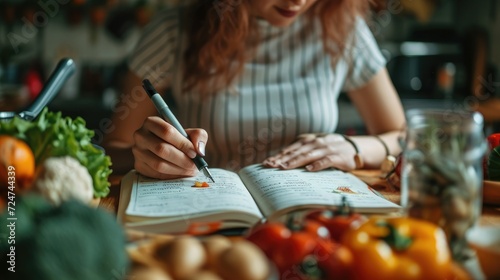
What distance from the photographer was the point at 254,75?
1.62m

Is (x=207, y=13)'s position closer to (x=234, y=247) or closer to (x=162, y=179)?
(x=162, y=179)

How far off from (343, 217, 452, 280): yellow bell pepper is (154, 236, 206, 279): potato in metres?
0.16

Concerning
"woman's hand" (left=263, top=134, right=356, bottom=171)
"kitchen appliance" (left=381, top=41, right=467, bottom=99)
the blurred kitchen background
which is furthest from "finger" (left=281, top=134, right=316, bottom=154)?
"kitchen appliance" (left=381, top=41, right=467, bottom=99)

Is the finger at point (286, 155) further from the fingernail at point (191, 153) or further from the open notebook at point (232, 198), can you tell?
the fingernail at point (191, 153)

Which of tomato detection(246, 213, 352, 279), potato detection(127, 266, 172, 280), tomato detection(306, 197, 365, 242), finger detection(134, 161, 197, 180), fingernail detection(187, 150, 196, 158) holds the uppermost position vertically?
potato detection(127, 266, 172, 280)

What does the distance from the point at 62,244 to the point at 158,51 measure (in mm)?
1184

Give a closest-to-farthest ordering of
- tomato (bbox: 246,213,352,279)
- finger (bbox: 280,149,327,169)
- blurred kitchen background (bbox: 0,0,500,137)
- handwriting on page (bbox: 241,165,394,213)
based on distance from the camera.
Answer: tomato (bbox: 246,213,352,279)
handwriting on page (bbox: 241,165,394,213)
finger (bbox: 280,149,327,169)
blurred kitchen background (bbox: 0,0,500,137)

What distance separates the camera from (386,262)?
24.2 inches

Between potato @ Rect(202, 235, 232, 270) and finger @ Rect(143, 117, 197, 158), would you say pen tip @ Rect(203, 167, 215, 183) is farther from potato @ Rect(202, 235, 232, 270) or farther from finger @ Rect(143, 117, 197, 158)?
potato @ Rect(202, 235, 232, 270)

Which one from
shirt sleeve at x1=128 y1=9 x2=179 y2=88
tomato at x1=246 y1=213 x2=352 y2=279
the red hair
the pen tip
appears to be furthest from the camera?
shirt sleeve at x1=128 y1=9 x2=179 y2=88

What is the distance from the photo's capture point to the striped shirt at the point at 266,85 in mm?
1580

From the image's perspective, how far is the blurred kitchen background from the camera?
3.23 metres

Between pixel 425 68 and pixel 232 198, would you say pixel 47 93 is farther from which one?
pixel 425 68

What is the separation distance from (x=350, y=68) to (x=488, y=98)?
1.88 metres
